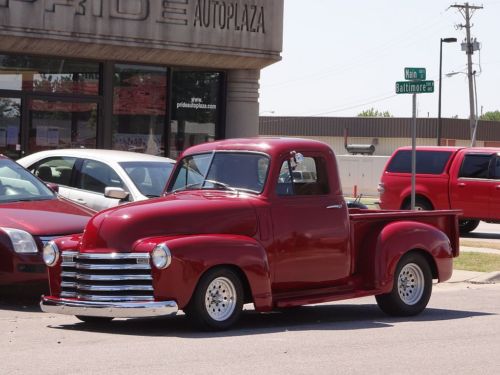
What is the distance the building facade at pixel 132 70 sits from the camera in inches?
819

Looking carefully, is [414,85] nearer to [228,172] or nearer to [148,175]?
[148,175]

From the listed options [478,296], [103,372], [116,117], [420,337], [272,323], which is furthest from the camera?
[116,117]

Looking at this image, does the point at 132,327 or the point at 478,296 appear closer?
the point at 132,327

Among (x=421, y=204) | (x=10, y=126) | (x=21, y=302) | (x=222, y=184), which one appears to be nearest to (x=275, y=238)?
(x=222, y=184)

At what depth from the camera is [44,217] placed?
40.1 feet

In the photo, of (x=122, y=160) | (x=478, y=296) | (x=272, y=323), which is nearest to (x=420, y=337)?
(x=272, y=323)

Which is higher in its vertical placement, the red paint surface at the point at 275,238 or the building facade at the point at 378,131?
the building facade at the point at 378,131

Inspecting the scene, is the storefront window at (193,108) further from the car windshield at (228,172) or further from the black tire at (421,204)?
the car windshield at (228,172)

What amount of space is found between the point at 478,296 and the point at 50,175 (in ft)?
20.4

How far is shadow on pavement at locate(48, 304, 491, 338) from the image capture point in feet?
33.6

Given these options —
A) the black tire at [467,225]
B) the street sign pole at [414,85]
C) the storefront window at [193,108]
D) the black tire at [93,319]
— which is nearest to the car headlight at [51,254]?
the black tire at [93,319]

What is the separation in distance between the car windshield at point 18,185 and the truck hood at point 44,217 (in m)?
0.29

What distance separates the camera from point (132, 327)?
10.6 m

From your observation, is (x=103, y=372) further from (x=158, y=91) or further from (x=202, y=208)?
(x=158, y=91)
